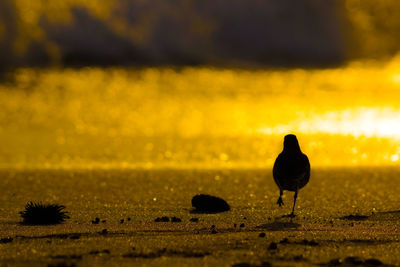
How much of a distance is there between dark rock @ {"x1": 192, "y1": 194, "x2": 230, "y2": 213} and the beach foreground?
0.93 ft

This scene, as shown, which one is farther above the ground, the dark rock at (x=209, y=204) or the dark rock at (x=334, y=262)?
the dark rock at (x=209, y=204)

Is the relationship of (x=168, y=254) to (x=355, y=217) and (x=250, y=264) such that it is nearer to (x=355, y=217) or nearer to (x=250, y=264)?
(x=250, y=264)

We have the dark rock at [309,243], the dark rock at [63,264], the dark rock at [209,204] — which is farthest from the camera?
the dark rock at [209,204]

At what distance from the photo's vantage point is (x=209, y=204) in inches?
786

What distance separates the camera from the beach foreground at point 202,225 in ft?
41.8

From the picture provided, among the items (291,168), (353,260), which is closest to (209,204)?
(291,168)

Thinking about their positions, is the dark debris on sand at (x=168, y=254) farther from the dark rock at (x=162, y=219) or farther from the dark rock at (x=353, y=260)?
the dark rock at (x=162, y=219)

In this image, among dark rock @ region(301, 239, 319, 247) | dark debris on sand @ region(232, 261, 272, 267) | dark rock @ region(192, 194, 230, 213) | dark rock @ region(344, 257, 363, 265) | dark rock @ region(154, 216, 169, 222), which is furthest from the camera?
dark rock @ region(192, 194, 230, 213)

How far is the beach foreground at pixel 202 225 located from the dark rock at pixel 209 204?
A: 28 cm

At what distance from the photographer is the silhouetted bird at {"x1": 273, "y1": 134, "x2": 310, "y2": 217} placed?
18.5 meters

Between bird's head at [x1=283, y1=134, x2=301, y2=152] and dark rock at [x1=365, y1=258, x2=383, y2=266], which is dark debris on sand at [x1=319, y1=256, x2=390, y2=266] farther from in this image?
bird's head at [x1=283, y1=134, x2=301, y2=152]

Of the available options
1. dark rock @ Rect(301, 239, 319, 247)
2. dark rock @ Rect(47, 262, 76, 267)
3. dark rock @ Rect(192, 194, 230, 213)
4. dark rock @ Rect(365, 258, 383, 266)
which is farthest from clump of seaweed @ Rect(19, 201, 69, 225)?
dark rock @ Rect(365, 258, 383, 266)

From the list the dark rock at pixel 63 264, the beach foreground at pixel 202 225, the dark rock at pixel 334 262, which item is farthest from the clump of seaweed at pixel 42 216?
the dark rock at pixel 334 262

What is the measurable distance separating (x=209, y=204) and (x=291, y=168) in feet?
8.16
